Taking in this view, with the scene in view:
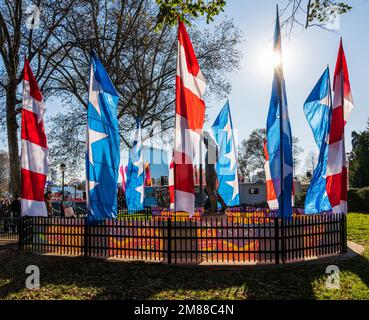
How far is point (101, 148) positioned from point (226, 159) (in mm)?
10646

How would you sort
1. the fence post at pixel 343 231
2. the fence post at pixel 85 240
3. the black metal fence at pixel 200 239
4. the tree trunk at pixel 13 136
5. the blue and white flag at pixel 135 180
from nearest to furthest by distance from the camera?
the black metal fence at pixel 200 239 < the fence post at pixel 85 240 < the fence post at pixel 343 231 < the tree trunk at pixel 13 136 < the blue and white flag at pixel 135 180

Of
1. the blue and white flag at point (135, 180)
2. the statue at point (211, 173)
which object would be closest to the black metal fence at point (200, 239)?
the statue at point (211, 173)

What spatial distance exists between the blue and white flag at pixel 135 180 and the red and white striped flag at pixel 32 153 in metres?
11.3

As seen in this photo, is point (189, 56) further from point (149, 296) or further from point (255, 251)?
point (149, 296)

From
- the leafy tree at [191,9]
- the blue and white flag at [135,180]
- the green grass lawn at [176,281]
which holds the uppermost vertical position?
the leafy tree at [191,9]

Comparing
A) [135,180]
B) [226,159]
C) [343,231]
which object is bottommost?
[343,231]

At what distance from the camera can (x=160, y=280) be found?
7.38 metres

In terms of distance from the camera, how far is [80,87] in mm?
26469

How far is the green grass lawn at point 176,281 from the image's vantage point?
6.54m

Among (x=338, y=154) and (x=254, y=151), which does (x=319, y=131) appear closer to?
(x=338, y=154)

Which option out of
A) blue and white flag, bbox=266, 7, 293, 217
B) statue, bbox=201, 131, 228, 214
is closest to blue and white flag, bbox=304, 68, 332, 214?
blue and white flag, bbox=266, 7, 293, 217

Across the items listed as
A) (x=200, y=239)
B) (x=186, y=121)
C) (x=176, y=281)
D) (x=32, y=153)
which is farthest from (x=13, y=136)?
(x=176, y=281)

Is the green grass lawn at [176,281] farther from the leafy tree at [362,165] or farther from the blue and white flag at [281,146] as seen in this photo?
the leafy tree at [362,165]

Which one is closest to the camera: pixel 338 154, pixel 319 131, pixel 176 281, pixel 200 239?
pixel 176 281
